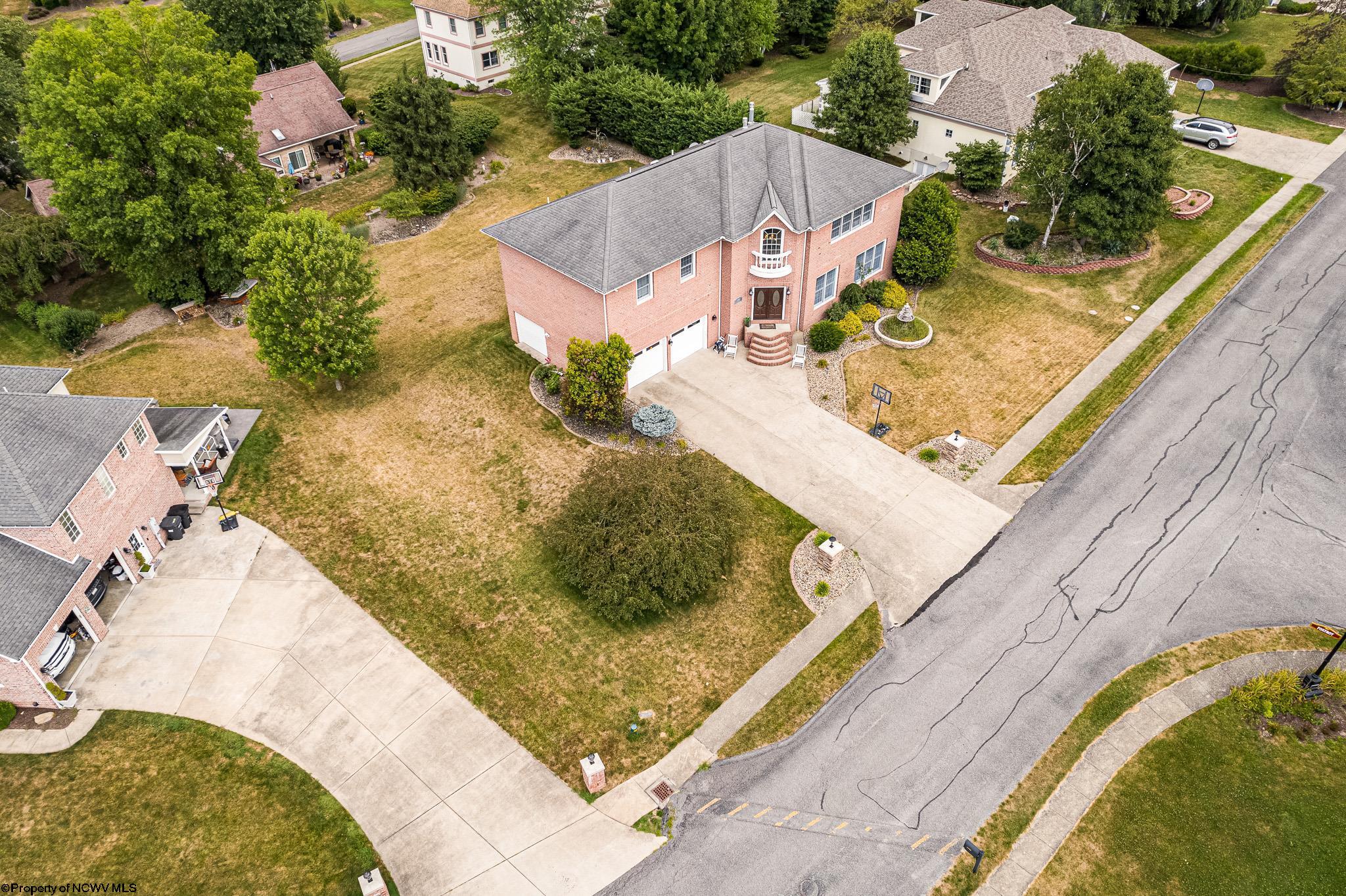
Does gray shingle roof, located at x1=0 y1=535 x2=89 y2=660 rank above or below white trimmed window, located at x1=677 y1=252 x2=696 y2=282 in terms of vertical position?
below

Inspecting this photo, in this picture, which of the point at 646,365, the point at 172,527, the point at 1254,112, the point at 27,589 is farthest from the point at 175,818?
the point at 1254,112

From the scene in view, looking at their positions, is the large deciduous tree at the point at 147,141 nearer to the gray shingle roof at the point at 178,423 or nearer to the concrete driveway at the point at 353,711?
the gray shingle roof at the point at 178,423

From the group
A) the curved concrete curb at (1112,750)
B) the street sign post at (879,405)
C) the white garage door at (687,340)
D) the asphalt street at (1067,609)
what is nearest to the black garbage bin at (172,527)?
the asphalt street at (1067,609)

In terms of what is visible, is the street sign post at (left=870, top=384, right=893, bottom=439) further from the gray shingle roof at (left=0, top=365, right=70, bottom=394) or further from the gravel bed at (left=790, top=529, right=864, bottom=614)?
the gray shingle roof at (left=0, top=365, right=70, bottom=394)

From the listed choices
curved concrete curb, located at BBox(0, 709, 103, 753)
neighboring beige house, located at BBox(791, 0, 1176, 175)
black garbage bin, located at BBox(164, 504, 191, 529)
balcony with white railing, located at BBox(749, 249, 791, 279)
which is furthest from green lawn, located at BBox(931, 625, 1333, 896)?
neighboring beige house, located at BBox(791, 0, 1176, 175)

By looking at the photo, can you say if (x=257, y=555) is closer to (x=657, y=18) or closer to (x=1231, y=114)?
(x=657, y=18)

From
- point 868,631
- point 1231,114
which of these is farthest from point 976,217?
point 868,631

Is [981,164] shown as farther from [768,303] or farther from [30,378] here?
[30,378]
